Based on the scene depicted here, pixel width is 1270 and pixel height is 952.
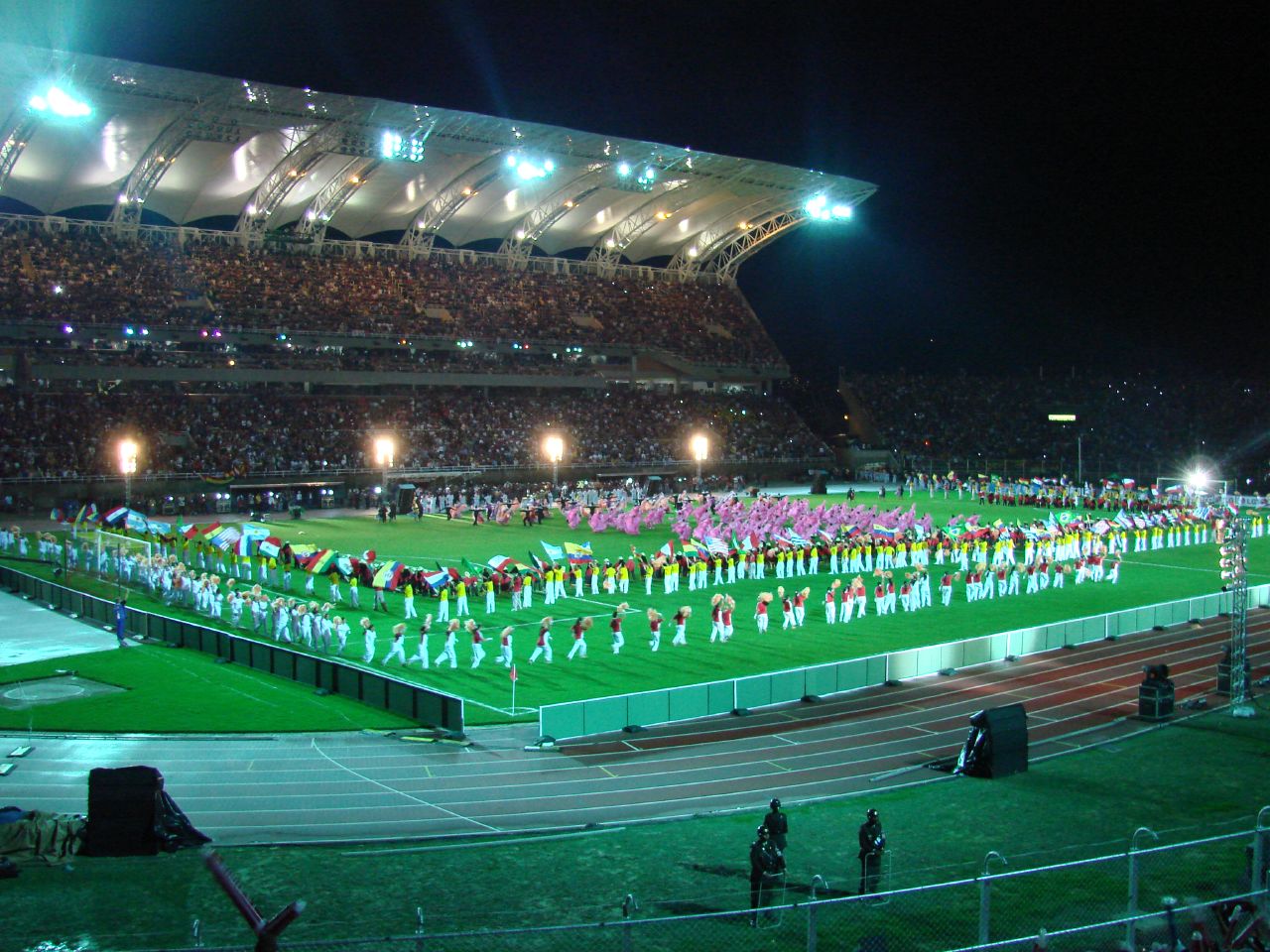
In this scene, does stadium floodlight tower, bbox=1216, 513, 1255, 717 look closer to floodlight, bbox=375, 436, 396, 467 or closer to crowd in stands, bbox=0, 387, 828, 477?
floodlight, bbox=375, 436, 396, 467

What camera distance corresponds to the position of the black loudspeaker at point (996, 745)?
14336 mm

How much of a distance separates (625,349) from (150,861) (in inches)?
2215

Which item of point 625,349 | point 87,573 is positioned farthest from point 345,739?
point 625,349

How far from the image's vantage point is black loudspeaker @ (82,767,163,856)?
10914 mm

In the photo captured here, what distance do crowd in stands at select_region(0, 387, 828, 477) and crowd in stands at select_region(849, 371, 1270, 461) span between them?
356 inches

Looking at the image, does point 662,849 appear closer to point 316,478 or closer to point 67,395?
point 316,478

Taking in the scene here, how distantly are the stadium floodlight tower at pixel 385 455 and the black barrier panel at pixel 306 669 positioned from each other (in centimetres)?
2749

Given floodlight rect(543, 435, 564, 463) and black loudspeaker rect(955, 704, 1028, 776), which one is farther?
floodlight rect(543, 435, 564, 463)

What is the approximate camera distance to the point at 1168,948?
284 inches

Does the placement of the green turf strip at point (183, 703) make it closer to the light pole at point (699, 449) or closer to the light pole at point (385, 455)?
the light pole at point (385, 455)

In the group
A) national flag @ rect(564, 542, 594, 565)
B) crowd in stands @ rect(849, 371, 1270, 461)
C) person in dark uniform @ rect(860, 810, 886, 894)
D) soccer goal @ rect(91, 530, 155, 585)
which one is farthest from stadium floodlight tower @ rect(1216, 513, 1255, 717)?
crowd in stands @ rect(849, 371, 1270, 461)

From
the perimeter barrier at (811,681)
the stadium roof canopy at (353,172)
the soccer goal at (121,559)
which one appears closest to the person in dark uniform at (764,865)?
the perimeter barrier at (811,681)

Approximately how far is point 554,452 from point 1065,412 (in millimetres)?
36887

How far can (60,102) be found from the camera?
3750 cm
